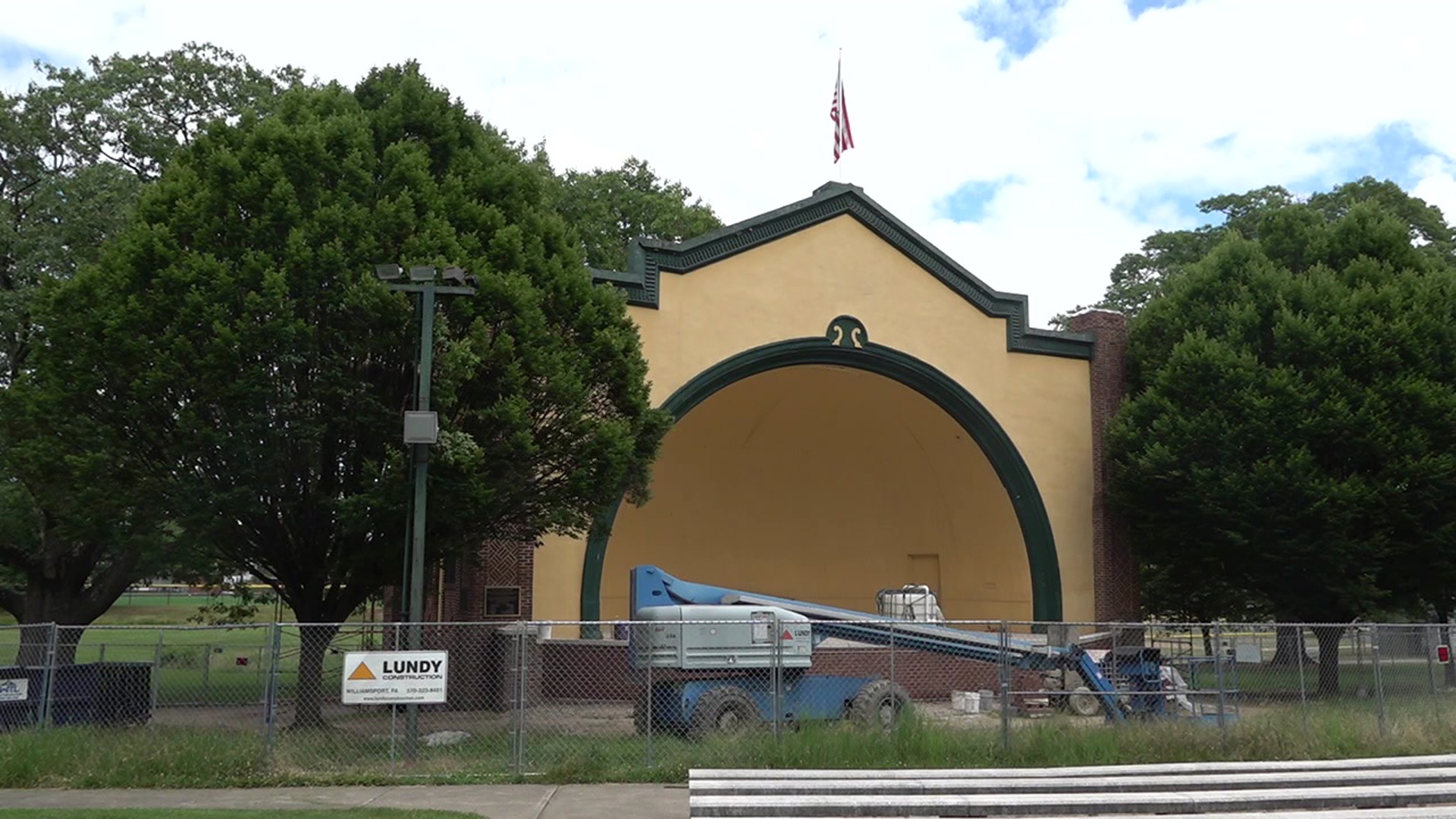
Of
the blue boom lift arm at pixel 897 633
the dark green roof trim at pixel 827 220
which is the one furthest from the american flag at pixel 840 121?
the blue boom lift arm at pixel 897 633

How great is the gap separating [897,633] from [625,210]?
80.2 feet

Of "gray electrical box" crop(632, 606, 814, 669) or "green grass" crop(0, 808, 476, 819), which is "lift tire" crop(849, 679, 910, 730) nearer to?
"gray electrical box" crop(632, 606, 814, 669)

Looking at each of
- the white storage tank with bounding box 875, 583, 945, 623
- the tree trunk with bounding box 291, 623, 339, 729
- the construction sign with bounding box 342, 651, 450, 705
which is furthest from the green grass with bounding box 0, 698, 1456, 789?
the white storage tank with bounding box 875, 583, 945, 623

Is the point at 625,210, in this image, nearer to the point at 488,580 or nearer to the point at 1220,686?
the point at 488,580

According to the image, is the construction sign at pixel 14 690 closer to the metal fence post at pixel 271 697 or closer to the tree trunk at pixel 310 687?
the tree trunk at pixel 310 687

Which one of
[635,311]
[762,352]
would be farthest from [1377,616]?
[635,311]

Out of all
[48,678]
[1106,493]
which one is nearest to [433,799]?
[48,678]

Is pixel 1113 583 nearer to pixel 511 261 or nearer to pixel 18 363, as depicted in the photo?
pixel 511 261

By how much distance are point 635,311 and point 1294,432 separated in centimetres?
1330

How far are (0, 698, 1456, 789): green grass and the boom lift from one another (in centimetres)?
154

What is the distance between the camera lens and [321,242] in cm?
1706

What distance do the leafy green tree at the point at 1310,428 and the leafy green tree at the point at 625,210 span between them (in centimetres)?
1743

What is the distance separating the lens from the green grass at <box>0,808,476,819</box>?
1095cm

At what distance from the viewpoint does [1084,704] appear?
19969 mm
